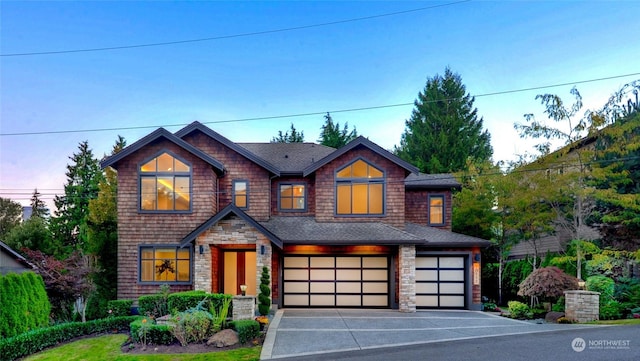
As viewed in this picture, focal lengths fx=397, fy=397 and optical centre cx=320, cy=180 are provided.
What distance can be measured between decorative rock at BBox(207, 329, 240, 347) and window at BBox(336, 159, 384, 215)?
8.46 m

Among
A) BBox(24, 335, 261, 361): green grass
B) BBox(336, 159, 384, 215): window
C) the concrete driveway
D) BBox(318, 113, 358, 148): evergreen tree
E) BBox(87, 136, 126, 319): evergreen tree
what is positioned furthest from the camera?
BBox(318, 113, 358, 148): evergreen tree

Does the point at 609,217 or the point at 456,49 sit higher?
the point at 456,49

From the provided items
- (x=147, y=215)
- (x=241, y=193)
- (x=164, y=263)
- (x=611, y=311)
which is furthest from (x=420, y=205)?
(x=147, y=215)

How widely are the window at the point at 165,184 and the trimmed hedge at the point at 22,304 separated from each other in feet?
15.7

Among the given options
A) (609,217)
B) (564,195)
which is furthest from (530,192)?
(609,217)

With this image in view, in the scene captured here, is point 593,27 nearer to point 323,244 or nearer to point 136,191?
point 323,244

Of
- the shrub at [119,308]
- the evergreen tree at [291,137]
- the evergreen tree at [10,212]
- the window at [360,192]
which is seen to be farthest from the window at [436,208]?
the evergreen tree at [10,212]

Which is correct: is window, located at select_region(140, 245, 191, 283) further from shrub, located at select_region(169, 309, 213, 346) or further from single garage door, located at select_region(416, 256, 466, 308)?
single garage door, located at select_region(416, 256, 466, 308)

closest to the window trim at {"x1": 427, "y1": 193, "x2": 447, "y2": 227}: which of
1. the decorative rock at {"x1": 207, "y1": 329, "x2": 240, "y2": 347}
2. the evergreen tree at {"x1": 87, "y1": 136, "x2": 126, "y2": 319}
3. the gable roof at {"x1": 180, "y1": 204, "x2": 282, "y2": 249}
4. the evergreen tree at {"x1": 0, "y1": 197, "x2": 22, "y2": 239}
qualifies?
the gable roof at {"x1": 180, "y1": 204, "x2": 282, "y2": 249}

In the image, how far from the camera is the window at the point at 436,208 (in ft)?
62.6

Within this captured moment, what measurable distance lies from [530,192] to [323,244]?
9906 millimetres

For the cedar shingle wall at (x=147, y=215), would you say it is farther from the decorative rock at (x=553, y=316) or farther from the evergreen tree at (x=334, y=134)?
the evergreen tree at (x=334, y=134)

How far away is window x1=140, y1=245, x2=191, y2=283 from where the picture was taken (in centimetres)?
1606

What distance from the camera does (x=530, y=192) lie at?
1805 cm
